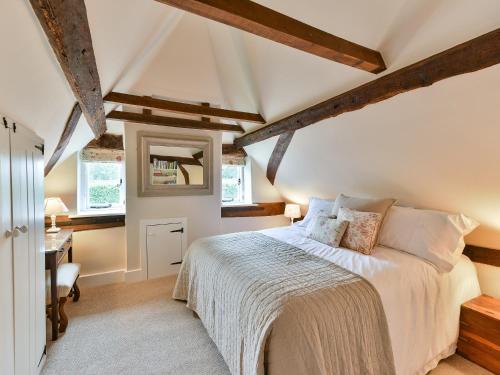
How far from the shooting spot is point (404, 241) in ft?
7.14

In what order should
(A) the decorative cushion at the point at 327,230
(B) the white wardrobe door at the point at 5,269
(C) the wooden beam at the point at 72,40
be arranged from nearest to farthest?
(C) the wooden beam at the point at 72,40, (B) the white wardrobe door at the point at 5,269, (A) the decorative cushion at the point at 327,230

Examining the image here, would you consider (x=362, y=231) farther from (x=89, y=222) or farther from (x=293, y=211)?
(x=89, y=222)

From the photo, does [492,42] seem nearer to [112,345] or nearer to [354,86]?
[354,86]

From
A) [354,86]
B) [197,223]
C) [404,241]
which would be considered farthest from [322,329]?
[197,223]

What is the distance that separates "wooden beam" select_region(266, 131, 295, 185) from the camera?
3111 mm

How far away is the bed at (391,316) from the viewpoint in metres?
1.23

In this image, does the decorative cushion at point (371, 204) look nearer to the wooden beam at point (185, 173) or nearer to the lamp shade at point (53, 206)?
the wooden beam at point (185, 173)

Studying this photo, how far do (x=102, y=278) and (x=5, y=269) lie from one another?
228 centimetres

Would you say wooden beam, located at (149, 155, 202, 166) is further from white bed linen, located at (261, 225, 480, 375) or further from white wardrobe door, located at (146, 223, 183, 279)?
white bed linen, located at (261, 225, 480, 375)

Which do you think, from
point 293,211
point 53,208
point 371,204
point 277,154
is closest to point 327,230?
point 371,204

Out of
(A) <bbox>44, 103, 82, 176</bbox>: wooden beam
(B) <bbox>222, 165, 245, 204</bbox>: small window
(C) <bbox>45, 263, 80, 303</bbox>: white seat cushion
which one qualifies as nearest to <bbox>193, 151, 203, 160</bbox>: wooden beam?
(B) <bbox>222, 165, 245, 204</bbox>: small window

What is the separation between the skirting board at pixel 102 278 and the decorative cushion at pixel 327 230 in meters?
2.54

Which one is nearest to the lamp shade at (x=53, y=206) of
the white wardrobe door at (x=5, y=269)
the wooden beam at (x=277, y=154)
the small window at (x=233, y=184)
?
the white wardrobe door at (x=5, y=269)

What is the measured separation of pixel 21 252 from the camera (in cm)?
134
